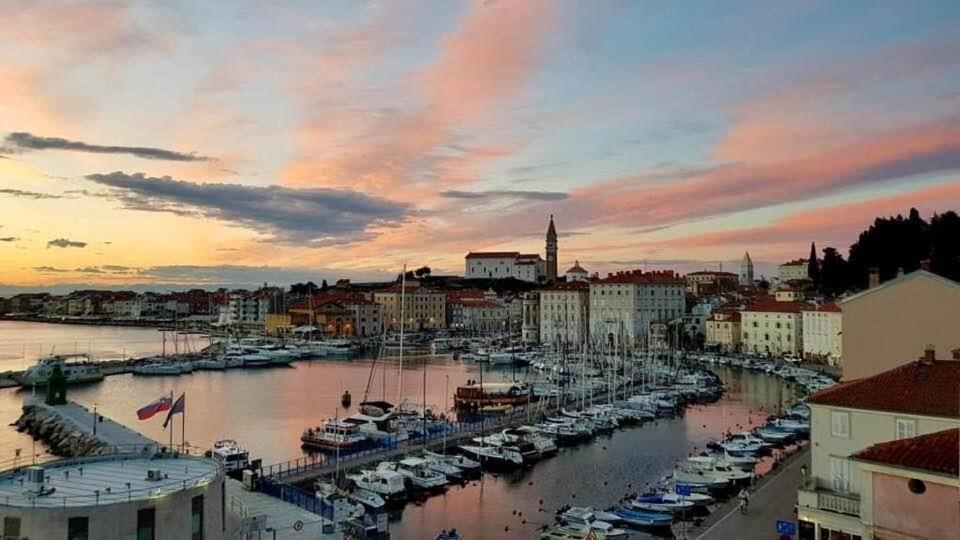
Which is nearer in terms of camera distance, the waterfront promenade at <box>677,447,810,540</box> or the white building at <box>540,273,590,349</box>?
the waterfront promenade at <box>677,447,810,540</box>

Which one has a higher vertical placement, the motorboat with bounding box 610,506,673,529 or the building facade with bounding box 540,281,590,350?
the building facade with bounding box 540,281,590,350

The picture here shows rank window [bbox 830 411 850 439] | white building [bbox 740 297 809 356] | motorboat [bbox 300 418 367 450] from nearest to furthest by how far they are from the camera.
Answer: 1. window [bbox 830 411 850 439]
2. motorboat [bbox 300 418 367 450]
3. white building [bbox 740 297 809 356]

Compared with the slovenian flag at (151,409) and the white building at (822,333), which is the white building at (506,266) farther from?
the slovenian flag at (151,409)

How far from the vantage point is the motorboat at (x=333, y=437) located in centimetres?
2538

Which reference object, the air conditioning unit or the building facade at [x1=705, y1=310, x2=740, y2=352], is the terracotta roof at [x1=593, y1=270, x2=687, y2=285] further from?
the air conditioning unit

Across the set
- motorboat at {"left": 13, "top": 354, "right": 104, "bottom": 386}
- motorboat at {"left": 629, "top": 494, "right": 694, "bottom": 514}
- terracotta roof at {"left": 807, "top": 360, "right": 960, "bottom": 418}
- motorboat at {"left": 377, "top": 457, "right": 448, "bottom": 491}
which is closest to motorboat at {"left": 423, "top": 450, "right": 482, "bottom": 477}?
motorboat at {"left": 377, "top": 457, "right": 448, "bottom": 491}

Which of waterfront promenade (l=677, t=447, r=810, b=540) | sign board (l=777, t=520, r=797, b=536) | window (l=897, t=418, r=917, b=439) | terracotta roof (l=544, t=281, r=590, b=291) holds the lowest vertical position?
waterfront promenade (l=677, t=447, r=810, b=540)

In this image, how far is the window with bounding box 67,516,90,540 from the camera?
25.8 feet

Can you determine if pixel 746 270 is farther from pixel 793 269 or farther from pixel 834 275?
pixel 834 275

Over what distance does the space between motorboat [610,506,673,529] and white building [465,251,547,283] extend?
9854 cm

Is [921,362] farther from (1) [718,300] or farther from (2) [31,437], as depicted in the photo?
(1) [718,300]

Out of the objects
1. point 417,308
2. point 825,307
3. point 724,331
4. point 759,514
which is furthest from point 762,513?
point 417,308

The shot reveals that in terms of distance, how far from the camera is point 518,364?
57062 millimetres

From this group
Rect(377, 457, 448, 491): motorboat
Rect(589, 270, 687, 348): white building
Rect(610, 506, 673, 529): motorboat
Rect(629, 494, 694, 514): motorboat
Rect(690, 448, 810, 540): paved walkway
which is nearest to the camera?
Rect(690, 448, 810, 540): paved walkway
